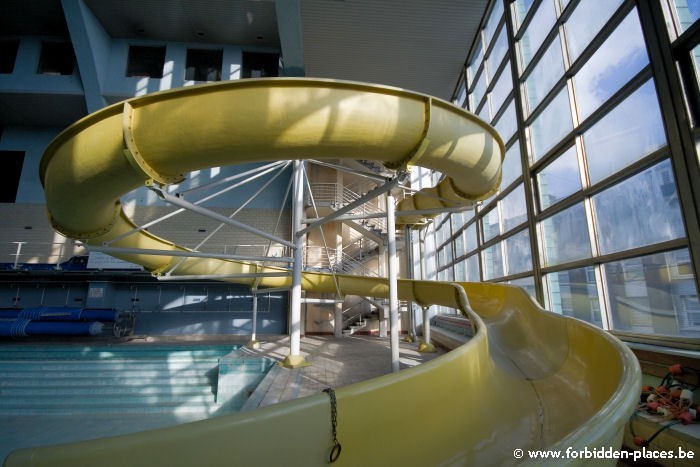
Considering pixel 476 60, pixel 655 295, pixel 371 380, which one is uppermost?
pixel 476 60

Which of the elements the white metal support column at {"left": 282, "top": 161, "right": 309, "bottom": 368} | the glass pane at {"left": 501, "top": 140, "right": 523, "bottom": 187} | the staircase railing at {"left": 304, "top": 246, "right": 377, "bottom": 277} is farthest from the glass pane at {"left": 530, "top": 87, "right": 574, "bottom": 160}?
the staircase railing at {"left": 304, "top": 246, "right": 377, "bottom": 277}

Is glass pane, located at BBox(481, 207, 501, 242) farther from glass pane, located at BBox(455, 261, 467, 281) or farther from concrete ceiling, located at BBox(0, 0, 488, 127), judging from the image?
concrete ceiling, located at BBox(0, 0, 488, 127)

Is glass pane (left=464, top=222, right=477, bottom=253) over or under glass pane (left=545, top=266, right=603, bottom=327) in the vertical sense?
over

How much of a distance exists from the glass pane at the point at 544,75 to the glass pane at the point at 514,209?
5.49 ft

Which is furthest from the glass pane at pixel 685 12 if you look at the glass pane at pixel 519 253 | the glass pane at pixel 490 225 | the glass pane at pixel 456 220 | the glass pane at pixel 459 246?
the glass pane at pixel 459 246

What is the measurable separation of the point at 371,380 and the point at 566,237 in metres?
4.90

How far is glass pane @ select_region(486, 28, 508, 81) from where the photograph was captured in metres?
7.71

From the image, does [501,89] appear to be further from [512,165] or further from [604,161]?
[604,161]

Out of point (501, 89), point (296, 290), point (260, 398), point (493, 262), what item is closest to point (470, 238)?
point (493, 262)

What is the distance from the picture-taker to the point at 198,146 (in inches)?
102

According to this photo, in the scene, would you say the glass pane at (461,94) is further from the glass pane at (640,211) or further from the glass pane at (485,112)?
the glass pane at (640,211)

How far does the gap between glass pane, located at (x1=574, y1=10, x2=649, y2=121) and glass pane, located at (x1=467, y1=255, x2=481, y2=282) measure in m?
5.18

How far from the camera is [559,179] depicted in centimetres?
538

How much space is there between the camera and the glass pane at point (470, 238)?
9430 mm
